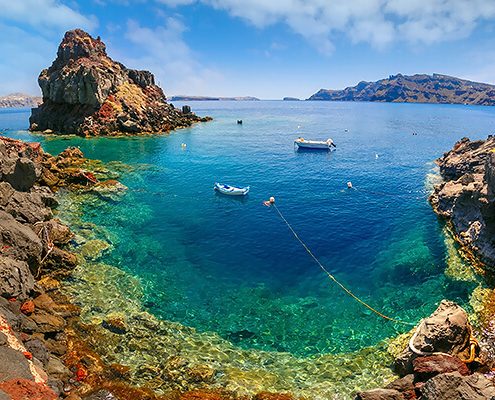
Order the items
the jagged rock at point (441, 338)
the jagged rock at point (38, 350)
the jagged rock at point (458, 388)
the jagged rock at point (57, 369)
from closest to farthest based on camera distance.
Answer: the jagged rock at point (458, 388) < the jagged rock at point (57, 369) < the jagged rock at point (38, 350) < the jagged rock at point (441, 338)

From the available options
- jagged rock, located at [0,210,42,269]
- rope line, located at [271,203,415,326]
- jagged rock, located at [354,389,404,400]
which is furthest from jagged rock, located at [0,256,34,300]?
rope line, located at [271,203,415,326]

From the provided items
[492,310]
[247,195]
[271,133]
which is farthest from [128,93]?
[492,310]

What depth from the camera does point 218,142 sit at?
4168 inches

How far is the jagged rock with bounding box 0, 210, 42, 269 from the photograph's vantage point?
Answer: 25500mm

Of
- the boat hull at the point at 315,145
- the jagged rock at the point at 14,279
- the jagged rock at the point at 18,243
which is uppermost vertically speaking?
the boat hull at the point at 315,145

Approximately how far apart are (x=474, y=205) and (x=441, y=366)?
85.3 ft

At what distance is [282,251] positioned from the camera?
36.1m

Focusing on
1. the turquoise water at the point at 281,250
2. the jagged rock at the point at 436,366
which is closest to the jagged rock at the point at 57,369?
the turquoise water at the point at 281,250

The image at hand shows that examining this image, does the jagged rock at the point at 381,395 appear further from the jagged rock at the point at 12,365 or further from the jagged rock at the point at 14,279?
the jagged rock at the point at 14,279

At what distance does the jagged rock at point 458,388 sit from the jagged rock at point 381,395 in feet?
4.55

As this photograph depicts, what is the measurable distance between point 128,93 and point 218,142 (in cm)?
4367

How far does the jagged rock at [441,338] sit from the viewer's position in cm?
1981

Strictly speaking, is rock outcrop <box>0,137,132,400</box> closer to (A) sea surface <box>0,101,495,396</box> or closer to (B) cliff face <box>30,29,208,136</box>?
(A) sea surface <box>0,101,495,396</box>

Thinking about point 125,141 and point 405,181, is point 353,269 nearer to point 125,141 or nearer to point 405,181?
point 405,181
